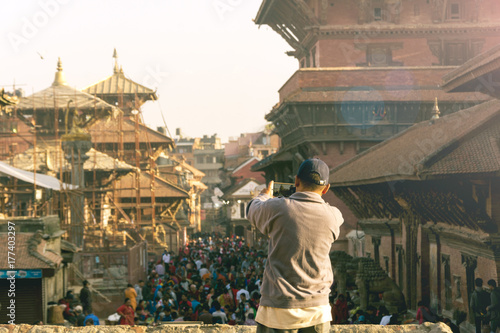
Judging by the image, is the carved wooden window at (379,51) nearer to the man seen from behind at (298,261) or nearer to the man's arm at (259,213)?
the man's arm at (259,213)

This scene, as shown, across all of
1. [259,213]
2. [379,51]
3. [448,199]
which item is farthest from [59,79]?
[259,213]

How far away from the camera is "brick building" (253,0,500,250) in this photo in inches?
1161

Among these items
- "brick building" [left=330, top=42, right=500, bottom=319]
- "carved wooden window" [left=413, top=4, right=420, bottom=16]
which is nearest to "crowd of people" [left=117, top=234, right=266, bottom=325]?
"brick building" [left=330, top=42, right=500, bottom=319]

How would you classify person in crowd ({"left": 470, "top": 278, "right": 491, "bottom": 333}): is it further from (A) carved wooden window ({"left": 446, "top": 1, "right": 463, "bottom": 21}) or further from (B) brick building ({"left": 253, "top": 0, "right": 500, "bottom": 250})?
(A) carved wooden window ({"left": 446, "top": 1, "right": 463, "bottom": 21})

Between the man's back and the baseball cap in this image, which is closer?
the man's back

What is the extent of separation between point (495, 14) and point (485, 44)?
1702 mm

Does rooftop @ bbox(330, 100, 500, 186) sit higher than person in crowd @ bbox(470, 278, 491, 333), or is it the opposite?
rooftop @ bbox(330, 100, 500, 186)

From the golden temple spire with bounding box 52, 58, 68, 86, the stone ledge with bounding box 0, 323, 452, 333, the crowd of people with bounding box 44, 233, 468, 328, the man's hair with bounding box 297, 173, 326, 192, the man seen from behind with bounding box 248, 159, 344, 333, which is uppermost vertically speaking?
the golden temple spire with bounding box 52, 58, 68, 86

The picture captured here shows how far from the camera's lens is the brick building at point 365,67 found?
2950cm

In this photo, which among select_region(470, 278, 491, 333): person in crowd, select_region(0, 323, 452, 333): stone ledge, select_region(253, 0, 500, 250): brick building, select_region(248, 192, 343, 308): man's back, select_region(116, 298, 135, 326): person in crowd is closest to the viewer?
select_region(248, 192, 343, 308): man's back

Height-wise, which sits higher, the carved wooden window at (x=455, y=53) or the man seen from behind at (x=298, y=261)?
the carved wooden window at (x=455, y=53)

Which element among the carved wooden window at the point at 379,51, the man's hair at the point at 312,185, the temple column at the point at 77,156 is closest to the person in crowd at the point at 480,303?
the man's hair at the point at 312,185

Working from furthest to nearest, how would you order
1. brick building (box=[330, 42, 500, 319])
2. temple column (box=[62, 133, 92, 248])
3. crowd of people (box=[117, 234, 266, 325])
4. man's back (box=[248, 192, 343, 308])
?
temple column (box=[62, 133, 92, 248])
crowd of people (box=[117, 234, 266, 325])
brick building (box=[330, 42, 500, 319])
man's back (box=[248, 192, 343, 308])

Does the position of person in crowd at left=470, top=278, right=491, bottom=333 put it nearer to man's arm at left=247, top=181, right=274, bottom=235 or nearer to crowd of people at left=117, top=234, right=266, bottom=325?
crowd of people at left=117, top=234, right=266, bottom=325
